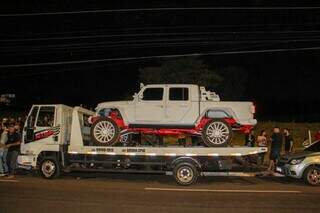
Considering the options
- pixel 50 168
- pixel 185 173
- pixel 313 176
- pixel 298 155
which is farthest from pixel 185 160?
pixel 50 168

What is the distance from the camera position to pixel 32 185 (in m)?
15.5

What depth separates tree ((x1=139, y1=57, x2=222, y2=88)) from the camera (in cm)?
3534

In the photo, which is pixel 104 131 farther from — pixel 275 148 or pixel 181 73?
pixel 181 73

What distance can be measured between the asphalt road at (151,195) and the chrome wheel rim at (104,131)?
129cm

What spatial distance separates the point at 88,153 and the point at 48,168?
149 cm

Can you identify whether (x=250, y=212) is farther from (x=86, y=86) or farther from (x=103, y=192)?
(x=86, y=86)

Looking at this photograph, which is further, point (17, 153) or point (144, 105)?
point (17, 153)

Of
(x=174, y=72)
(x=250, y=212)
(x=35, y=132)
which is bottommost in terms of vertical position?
(x=250, y=212)

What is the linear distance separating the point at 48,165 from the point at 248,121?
6307 mm

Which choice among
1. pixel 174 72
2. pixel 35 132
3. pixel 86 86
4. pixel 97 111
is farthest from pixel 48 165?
pixel 86 86

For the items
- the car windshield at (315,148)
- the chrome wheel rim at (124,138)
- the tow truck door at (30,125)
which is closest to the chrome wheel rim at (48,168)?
the tow truck door at (30,125)

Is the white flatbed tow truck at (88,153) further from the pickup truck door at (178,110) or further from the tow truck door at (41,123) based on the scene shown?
the pickup truck door at (178,110)

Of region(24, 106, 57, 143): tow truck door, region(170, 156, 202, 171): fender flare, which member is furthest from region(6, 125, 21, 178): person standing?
region(170, 156, 202, 171): fender flare

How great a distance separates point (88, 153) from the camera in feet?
55.6
